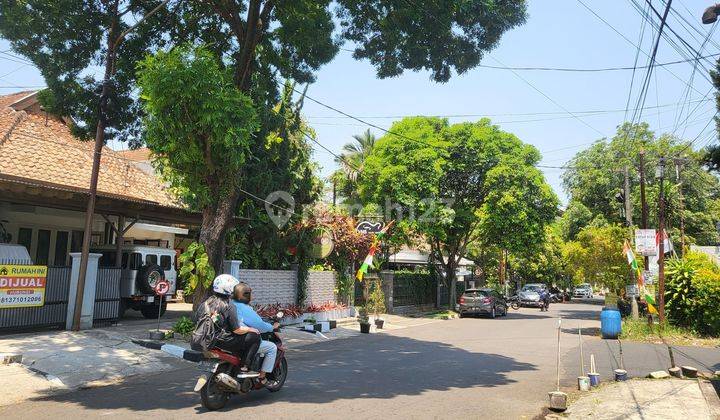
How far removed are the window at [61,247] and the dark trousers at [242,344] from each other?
14.9 metres

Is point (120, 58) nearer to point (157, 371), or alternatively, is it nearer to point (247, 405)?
point (157, 371)

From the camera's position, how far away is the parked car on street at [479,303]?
84.3 ft

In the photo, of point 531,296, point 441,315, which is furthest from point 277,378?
point 531,296

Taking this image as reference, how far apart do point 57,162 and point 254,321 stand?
42.0ft

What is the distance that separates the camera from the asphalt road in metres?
6.75

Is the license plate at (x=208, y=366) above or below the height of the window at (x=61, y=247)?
below

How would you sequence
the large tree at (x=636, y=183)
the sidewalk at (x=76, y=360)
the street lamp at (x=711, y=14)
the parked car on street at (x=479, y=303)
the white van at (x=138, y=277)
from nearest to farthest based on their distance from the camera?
the sidewalk at (x=76, y=360) → the street lamp at (x=711, y=14) → the white van at (x=138, y=277) → the parked car on street at (x=479, y=303) → the large tree at (x=636, y=183)

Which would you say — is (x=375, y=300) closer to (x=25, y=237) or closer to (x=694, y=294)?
(x=694, y=294)

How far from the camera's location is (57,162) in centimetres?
1645

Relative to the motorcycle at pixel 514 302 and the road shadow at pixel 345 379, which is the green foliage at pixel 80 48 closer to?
the road shadow at pixel 345 379

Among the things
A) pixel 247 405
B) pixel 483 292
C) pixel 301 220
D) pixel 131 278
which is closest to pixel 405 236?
pixel 483 292

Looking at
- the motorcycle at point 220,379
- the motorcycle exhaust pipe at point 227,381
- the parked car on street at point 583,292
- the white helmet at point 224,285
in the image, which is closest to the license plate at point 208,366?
the motorcycle at point 220,379

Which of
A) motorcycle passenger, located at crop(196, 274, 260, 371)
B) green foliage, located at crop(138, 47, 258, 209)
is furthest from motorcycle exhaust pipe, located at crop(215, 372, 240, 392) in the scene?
green foliage, located at crop(138, 47, 258, 209)

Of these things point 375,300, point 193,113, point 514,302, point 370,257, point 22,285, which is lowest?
point 514,302
